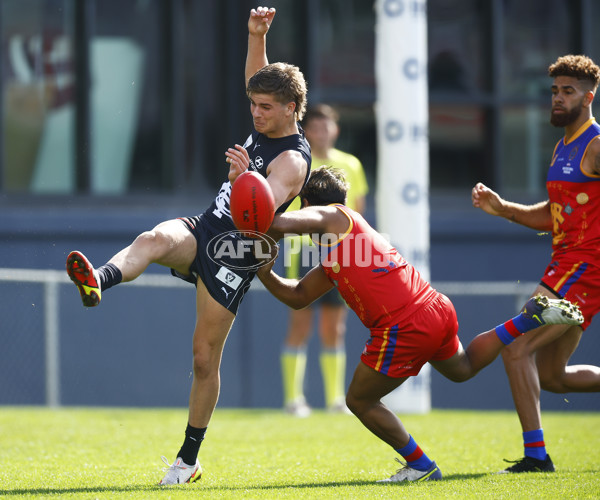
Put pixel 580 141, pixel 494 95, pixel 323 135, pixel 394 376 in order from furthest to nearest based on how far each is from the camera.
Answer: pixel 494 95, pixel 323 135, pixel 580 141, pixel 394 376

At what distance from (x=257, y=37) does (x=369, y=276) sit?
151cm

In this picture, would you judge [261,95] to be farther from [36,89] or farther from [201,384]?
[36,89]

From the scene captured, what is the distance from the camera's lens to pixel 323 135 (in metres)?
8.73

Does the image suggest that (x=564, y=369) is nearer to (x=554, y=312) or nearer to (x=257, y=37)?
(x=554, y=312)

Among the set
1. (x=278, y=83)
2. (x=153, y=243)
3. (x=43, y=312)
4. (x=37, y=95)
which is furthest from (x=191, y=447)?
(x=37, y=95)

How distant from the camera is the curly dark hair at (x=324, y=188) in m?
5.12

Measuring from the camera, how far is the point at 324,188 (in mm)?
5117

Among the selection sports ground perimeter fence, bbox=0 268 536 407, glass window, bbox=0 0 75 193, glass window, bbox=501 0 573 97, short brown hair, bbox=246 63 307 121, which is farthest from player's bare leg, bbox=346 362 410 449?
glass window, bbox=501 0 573 97

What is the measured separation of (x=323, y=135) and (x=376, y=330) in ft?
12.9

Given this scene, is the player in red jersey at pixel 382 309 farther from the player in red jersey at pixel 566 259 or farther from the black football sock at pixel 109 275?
the black football sock at pixel 109 275

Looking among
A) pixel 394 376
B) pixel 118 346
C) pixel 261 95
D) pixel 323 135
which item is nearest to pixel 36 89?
pixel 118 346

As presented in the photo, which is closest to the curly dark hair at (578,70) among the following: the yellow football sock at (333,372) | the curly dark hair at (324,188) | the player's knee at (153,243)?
the curly dark hair at (324,188)

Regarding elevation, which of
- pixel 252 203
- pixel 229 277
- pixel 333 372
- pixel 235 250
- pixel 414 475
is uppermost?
pixel 252 203

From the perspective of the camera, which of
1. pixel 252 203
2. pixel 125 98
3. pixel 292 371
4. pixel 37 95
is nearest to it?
pixel 252 203
